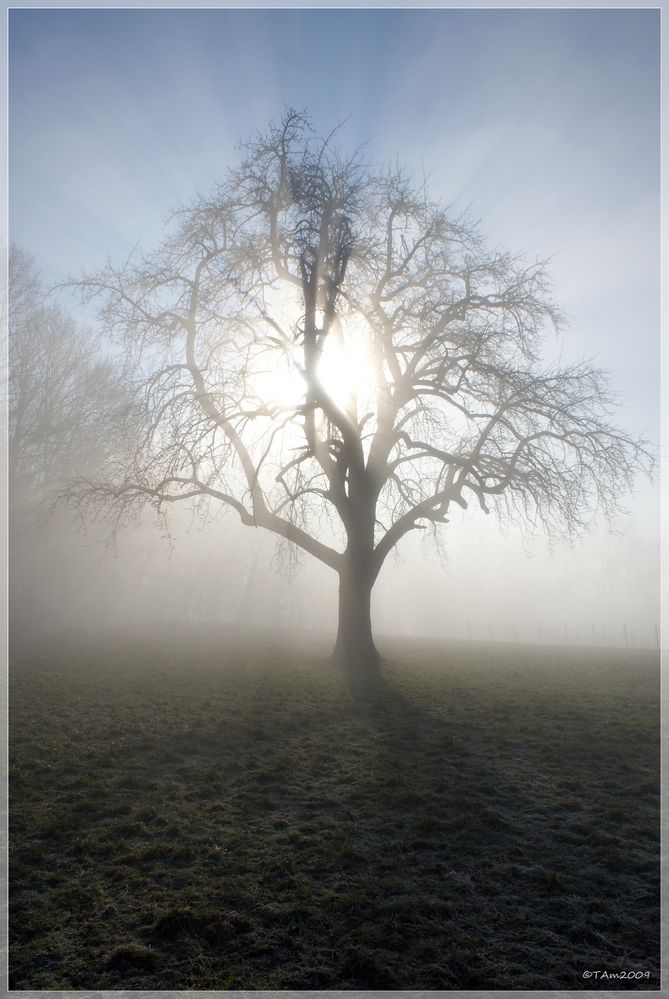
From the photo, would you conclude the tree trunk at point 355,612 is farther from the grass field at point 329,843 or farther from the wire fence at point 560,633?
the wire fence at point 560,633

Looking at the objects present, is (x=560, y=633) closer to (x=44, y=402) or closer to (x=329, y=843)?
(x=44, y=402)

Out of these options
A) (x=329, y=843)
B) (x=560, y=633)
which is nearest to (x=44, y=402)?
(x=329, y=843)

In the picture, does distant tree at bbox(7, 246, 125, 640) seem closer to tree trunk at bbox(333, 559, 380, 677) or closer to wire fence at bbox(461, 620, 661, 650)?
tree trunk at bbox(333, 559, 380, 677)

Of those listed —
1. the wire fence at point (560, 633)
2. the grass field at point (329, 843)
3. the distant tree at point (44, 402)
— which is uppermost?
the distant tree at point (44, 402)

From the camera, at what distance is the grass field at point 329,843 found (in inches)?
155

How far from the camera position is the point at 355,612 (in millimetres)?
16547

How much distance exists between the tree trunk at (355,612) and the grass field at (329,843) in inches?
197

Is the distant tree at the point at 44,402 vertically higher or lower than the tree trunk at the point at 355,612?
higher

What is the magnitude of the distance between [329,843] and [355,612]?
10964 mm

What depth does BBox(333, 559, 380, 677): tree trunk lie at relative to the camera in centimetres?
1635

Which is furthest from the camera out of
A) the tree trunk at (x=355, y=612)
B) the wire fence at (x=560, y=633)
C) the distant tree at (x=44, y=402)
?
the wire fence at (x=560, y=633)

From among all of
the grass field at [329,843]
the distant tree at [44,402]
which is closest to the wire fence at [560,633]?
the distant tree at [44,402]

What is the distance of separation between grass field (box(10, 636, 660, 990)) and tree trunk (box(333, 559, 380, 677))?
4995 millimetres

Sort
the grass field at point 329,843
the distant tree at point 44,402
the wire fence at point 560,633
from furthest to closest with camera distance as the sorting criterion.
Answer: the wire fence at point 560,633 → the distant tree at point 44,402 → the grass field at point 329,843
